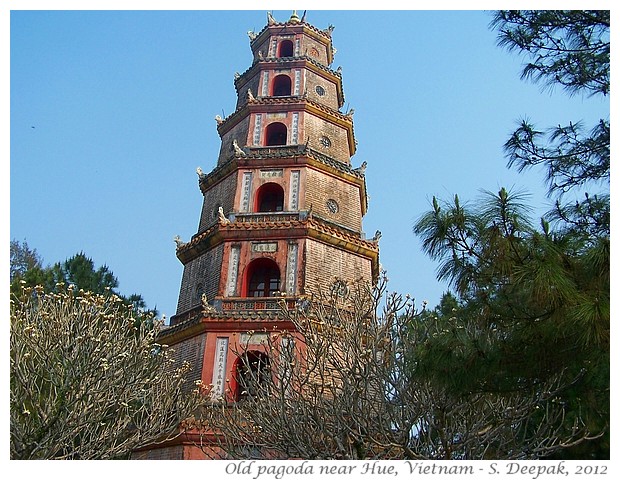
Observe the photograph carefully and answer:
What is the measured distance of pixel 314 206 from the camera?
620 inches

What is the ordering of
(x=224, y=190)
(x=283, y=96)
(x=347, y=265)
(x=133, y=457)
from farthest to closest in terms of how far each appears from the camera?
(x=283, y=96)
(x=224, y=190)
(x=347, y=265)
(x=133, y=457)

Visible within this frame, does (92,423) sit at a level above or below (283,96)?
below

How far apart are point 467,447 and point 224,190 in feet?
33.7

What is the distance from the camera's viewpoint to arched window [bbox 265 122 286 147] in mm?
17922

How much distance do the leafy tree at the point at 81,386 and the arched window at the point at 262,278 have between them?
11.4 ft

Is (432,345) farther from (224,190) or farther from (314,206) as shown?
(224,190)

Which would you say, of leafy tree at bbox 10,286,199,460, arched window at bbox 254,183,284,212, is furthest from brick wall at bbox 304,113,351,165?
leafy tree at bbox 10,286,199,460

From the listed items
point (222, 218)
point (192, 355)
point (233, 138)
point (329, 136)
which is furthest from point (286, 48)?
point (192, 355)

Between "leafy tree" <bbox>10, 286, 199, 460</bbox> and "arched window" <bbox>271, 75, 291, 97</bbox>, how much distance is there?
10077 millimetres

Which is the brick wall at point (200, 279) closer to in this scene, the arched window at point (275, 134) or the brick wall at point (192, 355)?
the brick wall at point (192, 355)

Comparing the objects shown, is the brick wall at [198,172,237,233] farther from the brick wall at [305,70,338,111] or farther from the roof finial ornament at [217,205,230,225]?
the brick wall at [305,70,338,111]

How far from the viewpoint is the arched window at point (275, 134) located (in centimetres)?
1792
